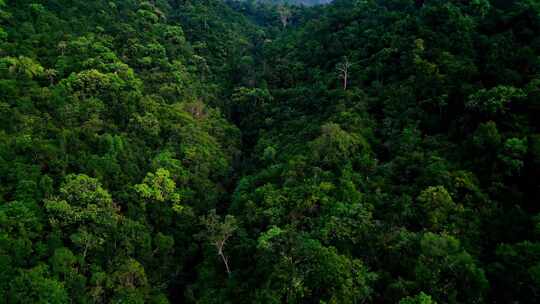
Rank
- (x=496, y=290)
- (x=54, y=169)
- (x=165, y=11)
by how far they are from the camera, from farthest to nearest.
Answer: (x=165, y=11) → (x=54, y=169) → (x=496, y=290)

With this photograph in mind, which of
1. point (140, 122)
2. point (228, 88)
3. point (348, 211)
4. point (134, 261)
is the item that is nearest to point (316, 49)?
Answer: point (228, 88)

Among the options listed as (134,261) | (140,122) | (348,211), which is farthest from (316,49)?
(134,261)

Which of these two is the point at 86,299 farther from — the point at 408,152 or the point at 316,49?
the point at 316,49

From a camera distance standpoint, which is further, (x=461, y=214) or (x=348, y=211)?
(x=348, y=211)

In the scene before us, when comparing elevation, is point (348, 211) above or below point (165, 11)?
below

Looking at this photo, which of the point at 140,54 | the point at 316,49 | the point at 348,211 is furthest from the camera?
the point at 316,49

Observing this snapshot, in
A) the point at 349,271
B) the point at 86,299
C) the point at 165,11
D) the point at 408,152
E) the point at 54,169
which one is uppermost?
the point at 165,11
